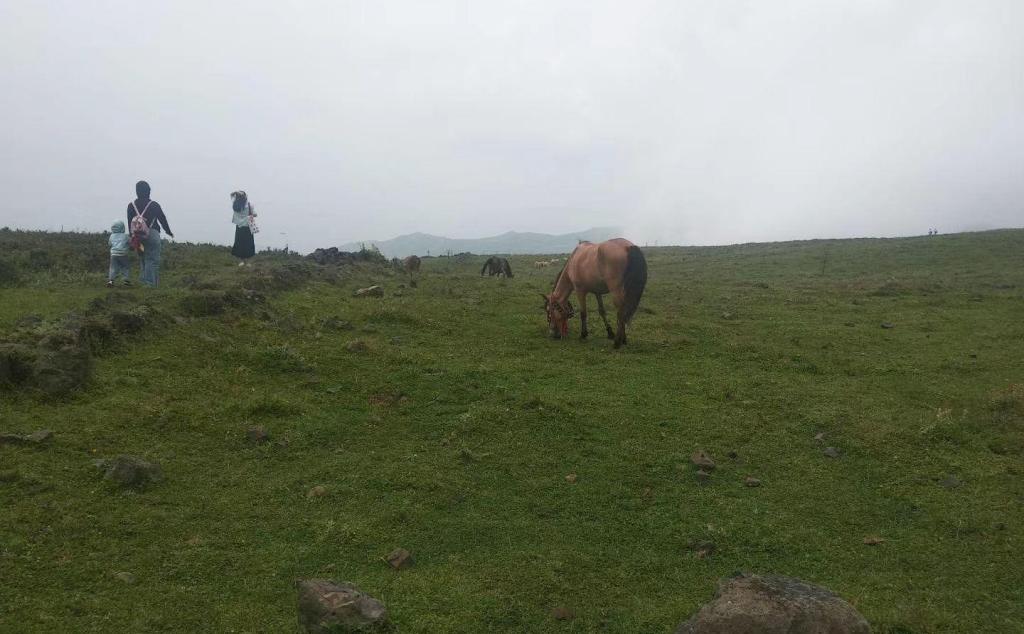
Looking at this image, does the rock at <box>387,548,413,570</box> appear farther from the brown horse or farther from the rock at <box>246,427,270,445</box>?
the brown horse

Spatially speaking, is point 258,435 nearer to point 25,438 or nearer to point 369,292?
point 25,438

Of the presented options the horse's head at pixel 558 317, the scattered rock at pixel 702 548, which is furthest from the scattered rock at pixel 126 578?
the horse's head at pixel 558 317

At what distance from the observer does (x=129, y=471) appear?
217 inches

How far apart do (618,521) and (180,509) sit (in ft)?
12.2

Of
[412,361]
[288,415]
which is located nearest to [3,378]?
[288,415]

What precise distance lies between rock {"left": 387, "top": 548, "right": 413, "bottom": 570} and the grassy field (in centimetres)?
9

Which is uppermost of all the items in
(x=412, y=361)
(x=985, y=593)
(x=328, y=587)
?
(x=412, y=361)

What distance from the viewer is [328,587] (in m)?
4.12

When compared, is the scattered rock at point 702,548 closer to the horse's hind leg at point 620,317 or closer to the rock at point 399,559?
the rock at point 399,559

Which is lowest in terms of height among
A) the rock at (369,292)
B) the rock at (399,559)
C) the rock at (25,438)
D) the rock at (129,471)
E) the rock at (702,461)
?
the rock at (399,559)

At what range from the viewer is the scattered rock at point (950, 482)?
6.44m

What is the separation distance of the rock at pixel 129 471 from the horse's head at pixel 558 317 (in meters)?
8.16

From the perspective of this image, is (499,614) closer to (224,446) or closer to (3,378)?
(224,446)

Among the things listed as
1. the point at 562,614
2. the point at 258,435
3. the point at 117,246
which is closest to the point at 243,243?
the point at 117,246
